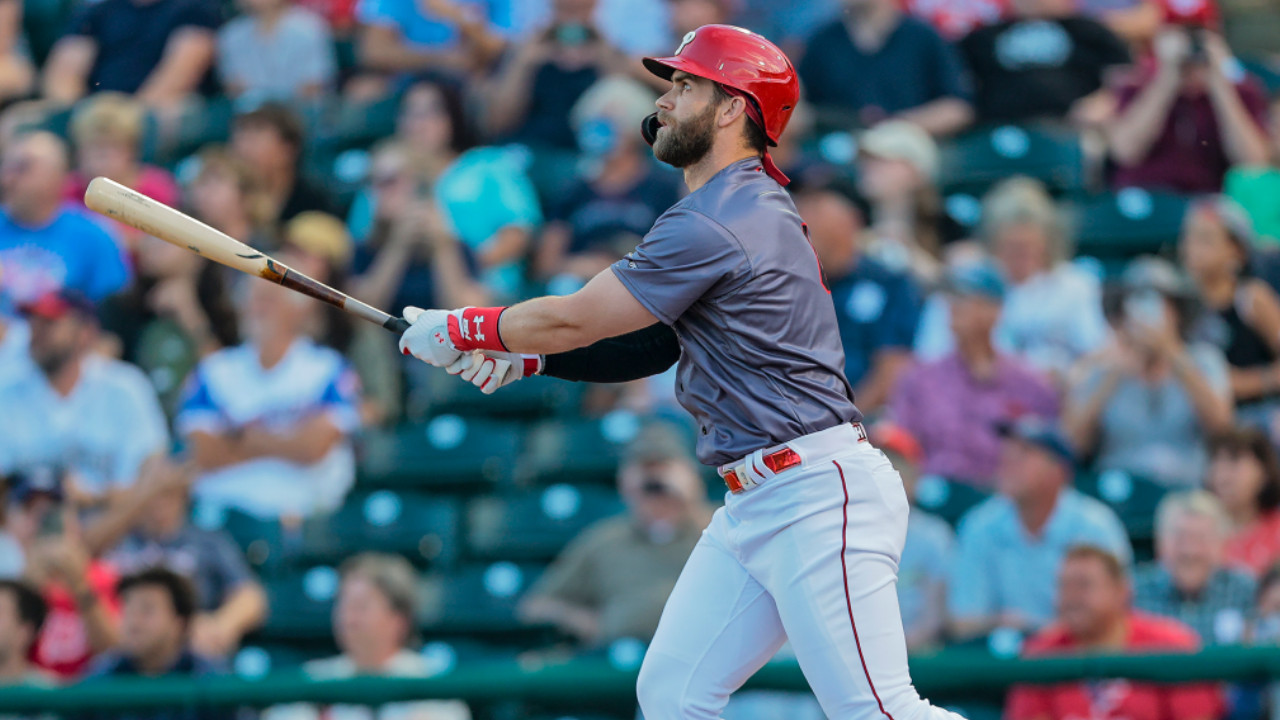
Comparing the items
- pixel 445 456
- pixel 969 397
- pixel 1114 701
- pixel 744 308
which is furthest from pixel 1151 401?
pixel 744 308

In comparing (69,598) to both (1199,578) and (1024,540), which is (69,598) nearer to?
(1024,540)

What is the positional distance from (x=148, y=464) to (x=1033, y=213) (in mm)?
3666

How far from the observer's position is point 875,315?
6328 mm

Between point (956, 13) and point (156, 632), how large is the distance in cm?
501

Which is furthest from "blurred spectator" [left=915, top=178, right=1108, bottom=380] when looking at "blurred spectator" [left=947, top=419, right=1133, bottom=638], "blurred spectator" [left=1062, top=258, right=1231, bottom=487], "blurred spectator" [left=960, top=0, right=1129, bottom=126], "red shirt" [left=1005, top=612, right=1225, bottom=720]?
"red shirt" [left=1005, top=612, right=1225, bottom=720]

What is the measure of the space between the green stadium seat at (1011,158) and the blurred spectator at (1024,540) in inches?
89.2

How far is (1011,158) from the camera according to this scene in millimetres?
7453

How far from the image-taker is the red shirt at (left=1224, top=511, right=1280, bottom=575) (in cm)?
543

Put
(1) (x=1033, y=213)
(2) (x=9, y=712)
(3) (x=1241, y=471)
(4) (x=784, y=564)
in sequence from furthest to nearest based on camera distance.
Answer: (1) (x=1033, y=213)
(3) (x=1241, y=471)
(2) (x=9, y=712)
(4) (x=784, y=564)

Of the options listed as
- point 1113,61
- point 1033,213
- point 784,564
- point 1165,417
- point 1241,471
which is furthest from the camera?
point 1113,61

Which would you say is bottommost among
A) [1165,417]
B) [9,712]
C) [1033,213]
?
[9,712]

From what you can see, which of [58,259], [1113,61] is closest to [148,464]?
[58,259]

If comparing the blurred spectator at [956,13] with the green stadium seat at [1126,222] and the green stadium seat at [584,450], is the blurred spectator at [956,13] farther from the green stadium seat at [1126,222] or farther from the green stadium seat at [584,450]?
the green stadium seat at [584,450]

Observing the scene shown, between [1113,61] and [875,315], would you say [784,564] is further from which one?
[1113,61]
